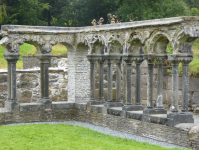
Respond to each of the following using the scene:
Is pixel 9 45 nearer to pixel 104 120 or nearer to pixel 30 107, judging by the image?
pixel 30 107

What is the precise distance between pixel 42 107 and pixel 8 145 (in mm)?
4459

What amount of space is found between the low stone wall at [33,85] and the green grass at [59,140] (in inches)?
122

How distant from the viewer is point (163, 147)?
10.8 m

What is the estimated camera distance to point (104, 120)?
1430 cm

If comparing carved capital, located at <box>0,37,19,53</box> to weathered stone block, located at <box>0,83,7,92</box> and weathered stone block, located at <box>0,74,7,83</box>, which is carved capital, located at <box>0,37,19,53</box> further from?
weathered stone block, located at <box>0,83,7,92</box>

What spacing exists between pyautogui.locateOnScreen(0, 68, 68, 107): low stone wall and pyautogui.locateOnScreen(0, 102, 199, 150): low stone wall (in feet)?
4.61

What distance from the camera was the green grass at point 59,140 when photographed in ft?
35.0

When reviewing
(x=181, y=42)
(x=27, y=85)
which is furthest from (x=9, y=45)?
(x=181, y=42)

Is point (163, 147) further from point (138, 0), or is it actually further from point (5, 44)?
point (138, 0)

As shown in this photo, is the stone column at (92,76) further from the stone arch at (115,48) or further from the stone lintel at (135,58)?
the stone lintel at (135,58)

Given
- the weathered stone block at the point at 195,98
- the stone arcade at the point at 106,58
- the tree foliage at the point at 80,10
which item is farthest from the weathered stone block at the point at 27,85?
the tree foliage at the point at 80,10

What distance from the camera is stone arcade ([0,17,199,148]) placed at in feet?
37.3

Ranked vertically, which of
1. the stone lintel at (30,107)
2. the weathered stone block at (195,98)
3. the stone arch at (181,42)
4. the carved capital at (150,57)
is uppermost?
the stone arch at (181,42)

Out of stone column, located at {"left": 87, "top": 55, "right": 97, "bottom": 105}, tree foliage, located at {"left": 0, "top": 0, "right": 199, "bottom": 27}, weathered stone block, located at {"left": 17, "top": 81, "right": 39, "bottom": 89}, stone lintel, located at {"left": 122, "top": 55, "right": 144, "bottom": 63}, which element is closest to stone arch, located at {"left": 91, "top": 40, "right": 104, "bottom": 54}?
stone column, located at {"left": 87, "top": 55, "right": 97, "bottom": 105}
